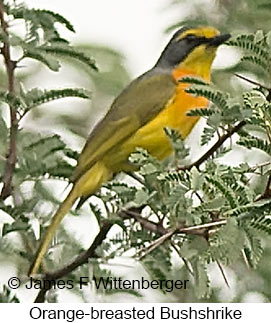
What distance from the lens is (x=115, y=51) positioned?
189 centimetres

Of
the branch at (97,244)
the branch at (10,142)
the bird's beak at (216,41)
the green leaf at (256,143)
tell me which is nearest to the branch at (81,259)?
the branch at (97,244)

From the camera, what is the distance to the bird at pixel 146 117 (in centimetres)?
155

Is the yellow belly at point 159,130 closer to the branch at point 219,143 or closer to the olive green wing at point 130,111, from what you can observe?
the olive green wing at point 130,111

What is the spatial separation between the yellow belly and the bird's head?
0.06 m

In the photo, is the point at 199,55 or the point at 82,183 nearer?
the point at 82,183

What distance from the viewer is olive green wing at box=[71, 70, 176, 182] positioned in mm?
1615

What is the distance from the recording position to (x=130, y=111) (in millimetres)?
1696

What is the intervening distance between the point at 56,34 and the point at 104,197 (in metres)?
0.23

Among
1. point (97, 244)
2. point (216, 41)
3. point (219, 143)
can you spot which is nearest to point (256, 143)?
point (219, 143)

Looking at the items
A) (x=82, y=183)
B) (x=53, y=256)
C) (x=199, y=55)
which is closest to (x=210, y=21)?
(x=199, y=55)

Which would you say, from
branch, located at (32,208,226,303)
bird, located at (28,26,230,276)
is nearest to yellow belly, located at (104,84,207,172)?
bird, located at (28,26,230,276)

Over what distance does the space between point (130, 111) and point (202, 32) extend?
0.57 feet

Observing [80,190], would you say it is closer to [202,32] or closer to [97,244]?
[97,244]
